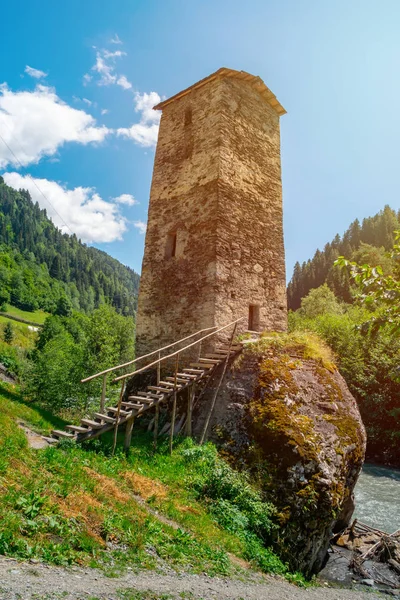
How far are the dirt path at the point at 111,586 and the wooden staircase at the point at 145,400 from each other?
4426mm

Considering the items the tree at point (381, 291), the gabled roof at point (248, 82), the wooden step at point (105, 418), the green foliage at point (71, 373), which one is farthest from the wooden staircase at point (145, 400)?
the gabled roof at point (248, 82)

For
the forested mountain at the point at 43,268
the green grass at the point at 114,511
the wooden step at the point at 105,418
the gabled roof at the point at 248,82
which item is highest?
the forested mountain at the point at 43,268

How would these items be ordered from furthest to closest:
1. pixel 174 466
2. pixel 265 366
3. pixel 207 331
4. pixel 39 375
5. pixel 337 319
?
pixel 337 319, pixel 39 375, pixel 207 331, pixel 265 366, pixel 174 466

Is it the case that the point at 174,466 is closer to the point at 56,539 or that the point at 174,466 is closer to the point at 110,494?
the point at 110,494

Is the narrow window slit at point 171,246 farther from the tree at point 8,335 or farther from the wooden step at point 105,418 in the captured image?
the tree at point 8,335

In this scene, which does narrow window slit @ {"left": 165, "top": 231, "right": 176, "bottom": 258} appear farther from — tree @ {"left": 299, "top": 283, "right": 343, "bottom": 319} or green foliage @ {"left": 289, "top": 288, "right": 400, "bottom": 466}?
tree @ {"left": 299, "top": 283, "right": 343, "bottom": 319}

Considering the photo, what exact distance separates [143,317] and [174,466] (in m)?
6.90

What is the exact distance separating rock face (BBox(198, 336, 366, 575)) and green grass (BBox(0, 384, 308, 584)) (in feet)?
2.72

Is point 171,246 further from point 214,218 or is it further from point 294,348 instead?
point 294,348

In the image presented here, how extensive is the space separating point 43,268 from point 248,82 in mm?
136653

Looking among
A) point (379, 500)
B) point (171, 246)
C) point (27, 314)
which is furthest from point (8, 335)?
point (379, 500)

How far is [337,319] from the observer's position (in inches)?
1334

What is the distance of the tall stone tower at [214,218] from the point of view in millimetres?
13406

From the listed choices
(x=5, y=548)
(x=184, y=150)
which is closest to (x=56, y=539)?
(x=5, y=548)
